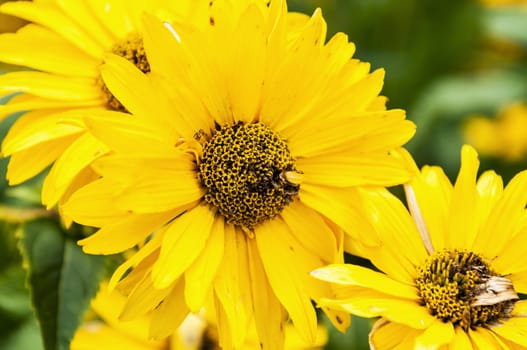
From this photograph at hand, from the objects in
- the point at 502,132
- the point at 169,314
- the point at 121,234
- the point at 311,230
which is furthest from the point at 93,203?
the point at 502,132

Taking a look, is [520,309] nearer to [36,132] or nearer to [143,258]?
[143,258]

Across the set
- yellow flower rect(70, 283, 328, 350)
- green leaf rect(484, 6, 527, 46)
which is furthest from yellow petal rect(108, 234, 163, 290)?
green leaf rect(484, 6, 527, 46)

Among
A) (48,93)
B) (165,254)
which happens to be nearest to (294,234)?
(165,254)

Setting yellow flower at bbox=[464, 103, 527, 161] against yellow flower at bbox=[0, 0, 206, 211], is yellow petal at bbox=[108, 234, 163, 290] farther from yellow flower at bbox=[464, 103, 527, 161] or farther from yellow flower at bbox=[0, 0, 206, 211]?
yellow flower at bbox=[464, 103, 527, 161]

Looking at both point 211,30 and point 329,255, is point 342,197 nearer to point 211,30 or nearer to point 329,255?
point 329,255

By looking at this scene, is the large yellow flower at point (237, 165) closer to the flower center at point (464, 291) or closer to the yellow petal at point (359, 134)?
the yellow petal at point (359, 134)

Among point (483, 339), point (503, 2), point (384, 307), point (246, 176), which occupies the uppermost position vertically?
point (246, 176)
